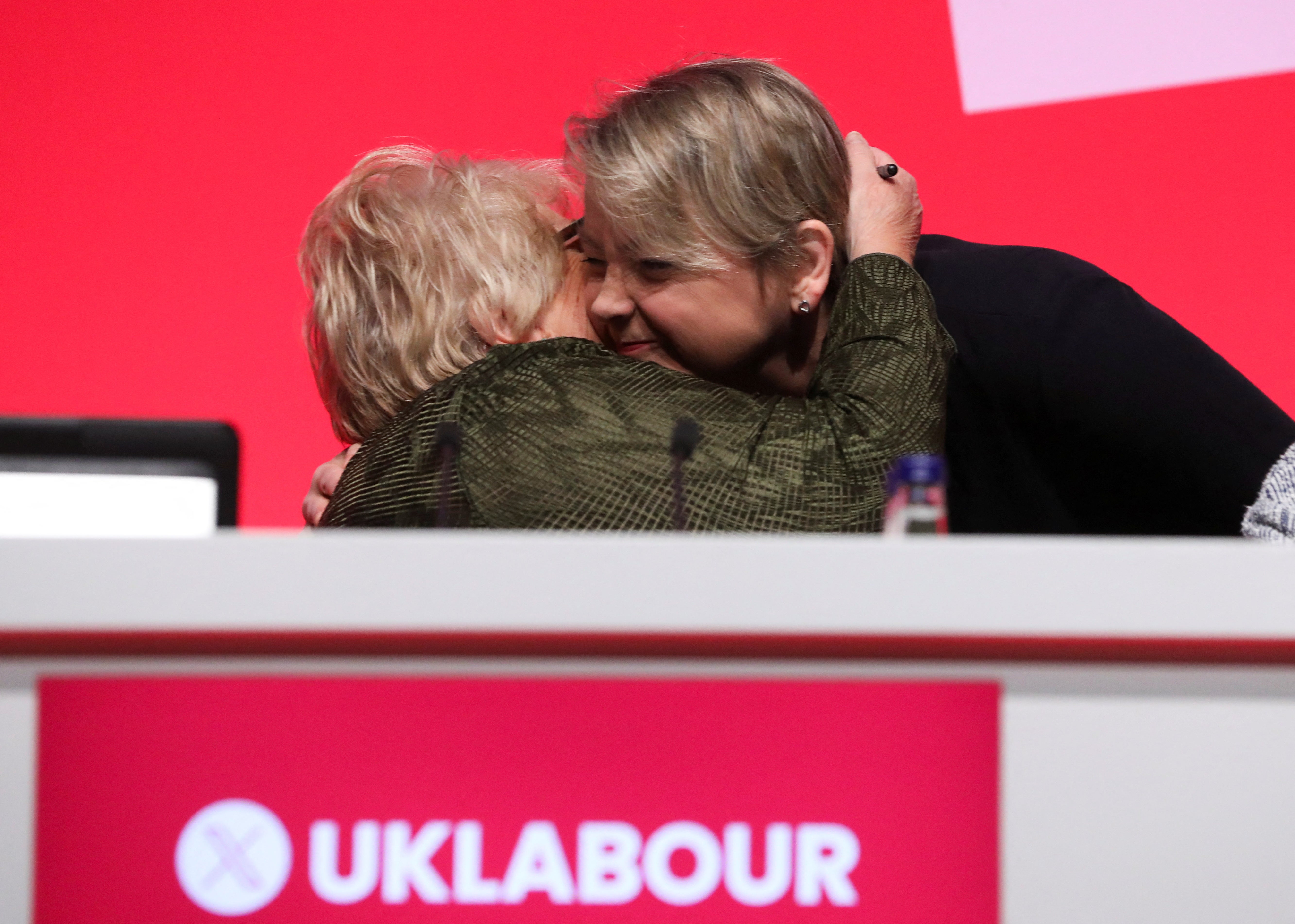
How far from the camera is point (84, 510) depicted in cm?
108

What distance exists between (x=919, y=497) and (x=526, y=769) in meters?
0.27

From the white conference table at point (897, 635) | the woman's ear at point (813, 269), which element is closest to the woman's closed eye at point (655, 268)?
the woman's ear at point (813, 269)

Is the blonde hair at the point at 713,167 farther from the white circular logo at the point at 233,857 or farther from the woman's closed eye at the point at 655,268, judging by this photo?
the white circular logo at the point at 233,857

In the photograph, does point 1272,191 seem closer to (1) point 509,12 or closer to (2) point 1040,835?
(1) point 509,12

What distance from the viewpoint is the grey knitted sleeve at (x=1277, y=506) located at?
114 centimetres

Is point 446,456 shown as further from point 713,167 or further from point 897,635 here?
point 713,167

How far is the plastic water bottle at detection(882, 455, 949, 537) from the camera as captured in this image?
63 centimetres

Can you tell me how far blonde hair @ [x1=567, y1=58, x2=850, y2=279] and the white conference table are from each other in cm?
77

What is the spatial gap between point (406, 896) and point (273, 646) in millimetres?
122

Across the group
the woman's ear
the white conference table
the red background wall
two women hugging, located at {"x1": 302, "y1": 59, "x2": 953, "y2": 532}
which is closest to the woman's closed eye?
two women hugging, located at {"x1": 302, "y1": 59, "x2": 953, "y2": 532}

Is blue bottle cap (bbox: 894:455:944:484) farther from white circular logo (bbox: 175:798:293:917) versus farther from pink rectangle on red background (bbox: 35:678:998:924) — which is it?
white circular logo (bbox: 175:798:293:917)

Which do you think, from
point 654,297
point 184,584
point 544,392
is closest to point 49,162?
point 654,297

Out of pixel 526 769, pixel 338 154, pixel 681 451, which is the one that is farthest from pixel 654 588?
pixel 338 154

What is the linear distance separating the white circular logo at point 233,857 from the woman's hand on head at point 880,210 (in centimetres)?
88
